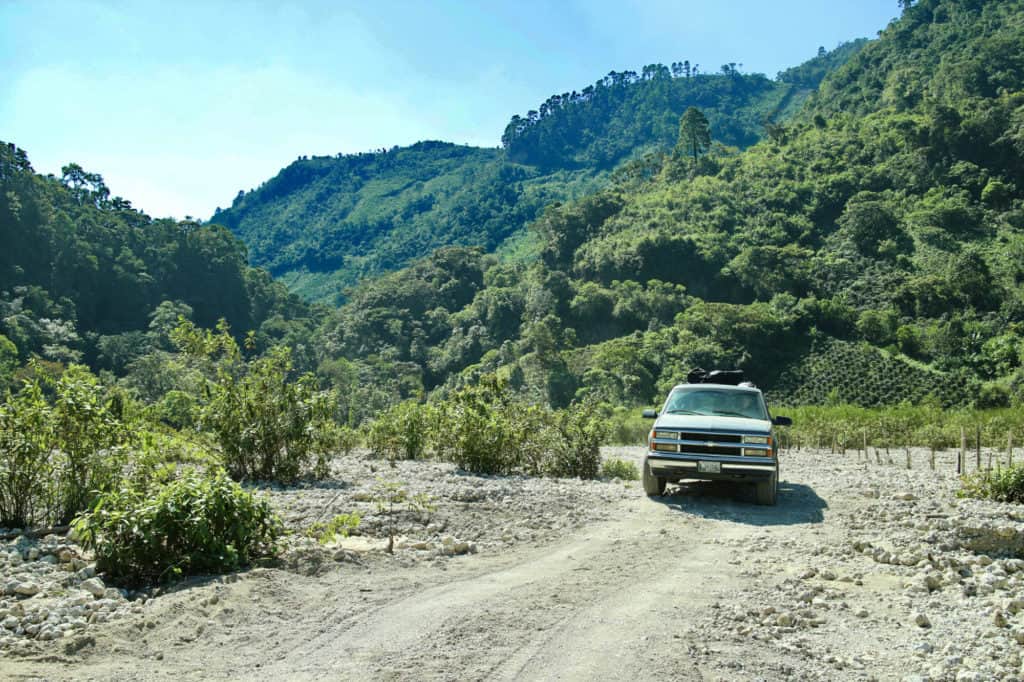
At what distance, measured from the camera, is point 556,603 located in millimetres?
6078

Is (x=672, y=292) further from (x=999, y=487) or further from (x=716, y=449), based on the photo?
(x=716, y=449)

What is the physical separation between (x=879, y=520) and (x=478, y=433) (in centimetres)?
687

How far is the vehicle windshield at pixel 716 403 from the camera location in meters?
11.6

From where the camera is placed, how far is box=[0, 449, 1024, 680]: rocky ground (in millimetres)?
4883

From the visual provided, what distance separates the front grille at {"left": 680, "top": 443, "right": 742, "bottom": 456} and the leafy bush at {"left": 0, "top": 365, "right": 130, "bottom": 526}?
23.8ft

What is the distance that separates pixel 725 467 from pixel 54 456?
27.5ft

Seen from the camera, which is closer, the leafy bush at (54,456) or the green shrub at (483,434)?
the leafy bush at (54,456)

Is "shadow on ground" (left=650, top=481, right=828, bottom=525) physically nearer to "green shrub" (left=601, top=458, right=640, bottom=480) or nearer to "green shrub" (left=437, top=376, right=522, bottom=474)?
"green shrub" (left=601, top=458, right=640, bottom=480)

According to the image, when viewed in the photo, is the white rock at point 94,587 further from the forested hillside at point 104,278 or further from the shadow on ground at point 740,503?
the forested hillside at point 104,278

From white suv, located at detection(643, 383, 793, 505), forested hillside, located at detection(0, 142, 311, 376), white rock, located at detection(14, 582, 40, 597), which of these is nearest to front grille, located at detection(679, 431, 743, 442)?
white suv, located at detection(643, 383, 793, 505)

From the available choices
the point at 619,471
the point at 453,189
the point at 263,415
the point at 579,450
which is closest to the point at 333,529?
the point at 263,415

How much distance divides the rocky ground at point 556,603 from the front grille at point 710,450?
1.16m

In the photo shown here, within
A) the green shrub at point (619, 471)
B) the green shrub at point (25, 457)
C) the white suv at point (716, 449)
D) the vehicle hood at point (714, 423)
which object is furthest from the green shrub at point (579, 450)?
the green shrub at point (25, 457)

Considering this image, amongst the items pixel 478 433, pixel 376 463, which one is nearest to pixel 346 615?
pixel 478 433
